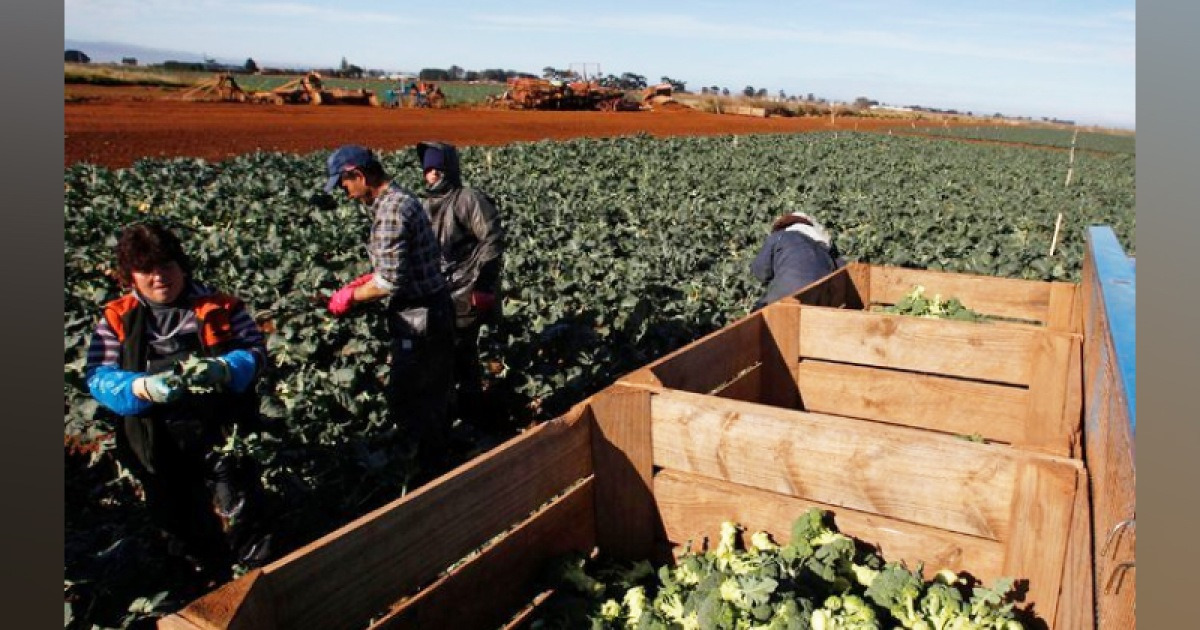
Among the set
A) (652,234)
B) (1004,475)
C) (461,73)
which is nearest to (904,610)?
(1004,475)

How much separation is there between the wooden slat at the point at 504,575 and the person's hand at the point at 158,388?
2189 millimetres

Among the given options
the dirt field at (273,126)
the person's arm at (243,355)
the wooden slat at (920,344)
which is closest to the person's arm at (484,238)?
the person's arm at (243,355)

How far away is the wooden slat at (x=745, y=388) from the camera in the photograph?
3.99 meters

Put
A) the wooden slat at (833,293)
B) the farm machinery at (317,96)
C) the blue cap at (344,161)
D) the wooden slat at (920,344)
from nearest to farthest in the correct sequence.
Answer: the wooden slat at (920,344) < the blue cap at (344,161) < the wooden slat at (833,293) < the farm machinery at (317,96)

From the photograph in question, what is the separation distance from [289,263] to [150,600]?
18.6 ft

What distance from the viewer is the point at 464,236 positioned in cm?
604

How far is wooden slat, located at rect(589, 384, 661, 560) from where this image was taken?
2.93 meters

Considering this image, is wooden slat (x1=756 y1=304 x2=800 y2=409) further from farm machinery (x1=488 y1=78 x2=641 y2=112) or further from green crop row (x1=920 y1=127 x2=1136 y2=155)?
green crop row (x1=920 y1=127 x2=1136 y2=155)

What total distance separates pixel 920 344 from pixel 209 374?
12.3 ft

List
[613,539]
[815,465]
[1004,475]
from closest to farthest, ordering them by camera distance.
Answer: [1004,475] → [815,465] → [613,539]

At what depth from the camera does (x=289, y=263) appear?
8805mm

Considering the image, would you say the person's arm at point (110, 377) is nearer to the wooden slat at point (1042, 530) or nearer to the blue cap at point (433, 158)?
the blue cap at point (433, 158)

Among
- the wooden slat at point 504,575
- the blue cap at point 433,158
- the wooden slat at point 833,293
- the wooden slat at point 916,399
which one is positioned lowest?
the wooden slat at point 504,575

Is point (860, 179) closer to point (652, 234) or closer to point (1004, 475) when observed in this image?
point (652, 234)
